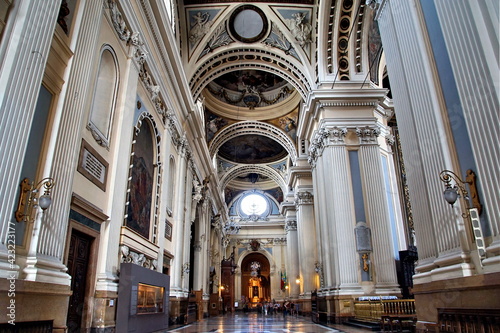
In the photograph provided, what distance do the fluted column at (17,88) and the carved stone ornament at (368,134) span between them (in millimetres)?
10604

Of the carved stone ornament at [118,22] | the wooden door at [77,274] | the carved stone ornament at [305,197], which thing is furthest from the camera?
the carved stone ornament at [305,197]

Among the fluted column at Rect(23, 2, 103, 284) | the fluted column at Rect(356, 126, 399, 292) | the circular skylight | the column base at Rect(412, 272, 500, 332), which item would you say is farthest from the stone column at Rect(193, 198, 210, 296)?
the circular skylight

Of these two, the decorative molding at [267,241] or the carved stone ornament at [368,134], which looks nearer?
the carved stone ornament at [368,134]

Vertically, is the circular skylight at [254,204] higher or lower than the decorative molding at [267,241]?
higher

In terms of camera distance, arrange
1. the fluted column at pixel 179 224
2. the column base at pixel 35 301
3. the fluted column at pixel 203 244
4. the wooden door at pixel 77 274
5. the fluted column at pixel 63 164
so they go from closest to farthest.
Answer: the column base at pixel 35 301 < the fluted column at pixel 63 164 < the wooden door at pixel 77 274 < the fluted column at pixel 179 224 < the fluted column at pixel 203 244

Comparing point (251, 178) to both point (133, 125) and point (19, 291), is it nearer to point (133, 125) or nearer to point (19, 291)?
point (133, 125)

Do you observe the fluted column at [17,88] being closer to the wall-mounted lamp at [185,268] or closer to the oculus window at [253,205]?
the wall-mounted lamp at [185,268]

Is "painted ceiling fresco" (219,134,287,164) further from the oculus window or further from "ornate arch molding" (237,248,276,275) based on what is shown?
"ornate arch molding" (237,248,276,275)

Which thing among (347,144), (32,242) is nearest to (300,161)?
(347,144)

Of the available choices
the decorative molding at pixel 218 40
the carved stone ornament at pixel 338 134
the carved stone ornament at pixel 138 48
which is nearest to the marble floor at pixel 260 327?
the carved stone ornament at pixel 338 134

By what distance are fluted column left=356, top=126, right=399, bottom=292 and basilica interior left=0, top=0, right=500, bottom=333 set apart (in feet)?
0.16

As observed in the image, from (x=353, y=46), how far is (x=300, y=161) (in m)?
8.74

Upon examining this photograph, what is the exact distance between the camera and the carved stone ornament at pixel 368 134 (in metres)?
12.8

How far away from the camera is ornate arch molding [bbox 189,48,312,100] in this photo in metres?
15.2
